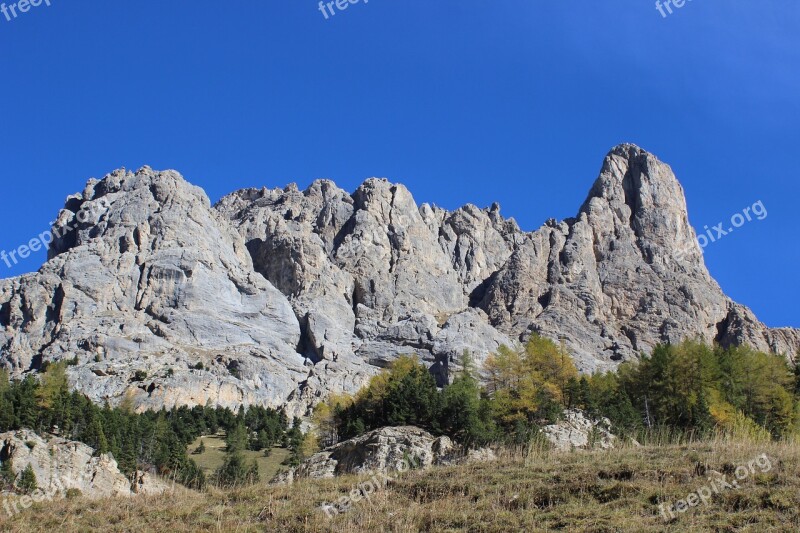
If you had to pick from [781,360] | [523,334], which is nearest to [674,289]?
[523,334]

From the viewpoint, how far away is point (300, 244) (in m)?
150

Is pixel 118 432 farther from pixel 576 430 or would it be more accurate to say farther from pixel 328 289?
pixel 328 289

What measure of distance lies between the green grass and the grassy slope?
4780 centimetres

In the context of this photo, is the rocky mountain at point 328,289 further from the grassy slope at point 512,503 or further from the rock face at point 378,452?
the grassy slope at point 512,503

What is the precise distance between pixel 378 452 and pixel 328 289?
12130 centimetres

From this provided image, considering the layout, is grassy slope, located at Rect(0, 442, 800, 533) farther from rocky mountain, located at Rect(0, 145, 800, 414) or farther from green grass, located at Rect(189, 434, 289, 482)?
rocky mountain, located at Rect(0, 145, 800, 414)

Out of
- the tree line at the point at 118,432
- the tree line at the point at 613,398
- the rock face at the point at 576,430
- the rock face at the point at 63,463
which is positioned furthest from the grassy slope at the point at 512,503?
the rock face at the point at 63,463

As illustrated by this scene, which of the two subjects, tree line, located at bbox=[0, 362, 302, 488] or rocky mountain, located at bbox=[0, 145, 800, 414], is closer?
tree line, located at bbox=[0, 362, 302, 488]

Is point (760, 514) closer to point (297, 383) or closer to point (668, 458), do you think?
point (668, 458)

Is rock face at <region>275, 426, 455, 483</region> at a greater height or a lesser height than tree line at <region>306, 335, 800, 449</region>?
lesser

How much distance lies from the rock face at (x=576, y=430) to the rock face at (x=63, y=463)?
2431 centimetres

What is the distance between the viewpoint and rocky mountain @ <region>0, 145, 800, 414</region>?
111875 millimetres

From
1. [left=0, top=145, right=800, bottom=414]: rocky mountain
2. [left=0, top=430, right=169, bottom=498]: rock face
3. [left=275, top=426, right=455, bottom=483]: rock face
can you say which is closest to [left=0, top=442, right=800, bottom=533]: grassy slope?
[left=275, top=426, right=455, bottom=483]: rock face

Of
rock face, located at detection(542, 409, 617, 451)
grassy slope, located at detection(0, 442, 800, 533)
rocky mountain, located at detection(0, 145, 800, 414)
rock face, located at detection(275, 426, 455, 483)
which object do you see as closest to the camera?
grassy slope, located at detection(0, 442, 800, 533)
